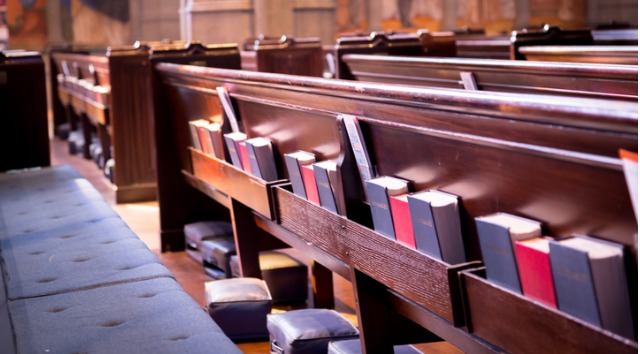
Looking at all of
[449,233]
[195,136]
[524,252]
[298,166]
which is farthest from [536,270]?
[195,136]

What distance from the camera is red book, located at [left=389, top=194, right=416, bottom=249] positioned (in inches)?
99.3

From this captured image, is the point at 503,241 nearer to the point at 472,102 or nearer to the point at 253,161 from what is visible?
the point at 472,102

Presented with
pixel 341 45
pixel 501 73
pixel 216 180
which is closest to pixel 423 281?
pixel 501 73

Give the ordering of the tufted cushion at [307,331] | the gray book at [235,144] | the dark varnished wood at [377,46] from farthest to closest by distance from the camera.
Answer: the dark varnished wood at [377,46] → the gray book at [235,144] → the tufted cushion at [307,331]

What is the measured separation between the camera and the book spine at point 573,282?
181 cm

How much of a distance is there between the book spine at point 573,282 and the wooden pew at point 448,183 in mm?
33

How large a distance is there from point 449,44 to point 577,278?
4656mm

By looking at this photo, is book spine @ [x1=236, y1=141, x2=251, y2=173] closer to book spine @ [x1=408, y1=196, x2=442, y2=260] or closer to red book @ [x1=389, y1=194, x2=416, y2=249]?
red book @ [x1=389, y1=194, x2=416, y2=249]

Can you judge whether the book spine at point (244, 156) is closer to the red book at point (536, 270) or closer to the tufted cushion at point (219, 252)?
the tufted cushion at point (219, 252)

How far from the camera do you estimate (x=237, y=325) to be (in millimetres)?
3738

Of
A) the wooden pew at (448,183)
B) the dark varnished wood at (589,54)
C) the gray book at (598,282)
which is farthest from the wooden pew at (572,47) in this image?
the gray book at (598,282)

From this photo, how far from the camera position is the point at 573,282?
1850mm

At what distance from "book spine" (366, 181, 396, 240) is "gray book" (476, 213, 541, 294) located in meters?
0.49

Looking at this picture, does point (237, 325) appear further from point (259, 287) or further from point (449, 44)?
→ point (449, 44)
